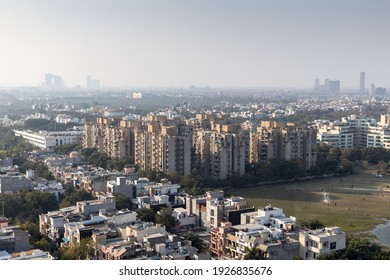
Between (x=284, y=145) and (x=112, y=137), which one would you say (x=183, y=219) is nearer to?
(x=284, y=145)

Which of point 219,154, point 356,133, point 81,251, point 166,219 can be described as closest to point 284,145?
point 219,154

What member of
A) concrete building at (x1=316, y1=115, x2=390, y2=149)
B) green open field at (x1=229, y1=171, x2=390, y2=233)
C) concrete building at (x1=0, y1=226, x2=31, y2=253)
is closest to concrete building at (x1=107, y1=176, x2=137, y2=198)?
green open field at (x1=229, y1=171, x2=390, y2=233)

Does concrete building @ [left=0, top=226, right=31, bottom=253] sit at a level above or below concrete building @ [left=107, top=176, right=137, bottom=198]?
above

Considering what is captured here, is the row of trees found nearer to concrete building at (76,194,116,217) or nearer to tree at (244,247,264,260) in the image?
tree at (244,247,264,260)

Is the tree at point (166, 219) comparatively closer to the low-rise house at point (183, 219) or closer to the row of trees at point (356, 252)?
the low-rise house at point (183, 219)

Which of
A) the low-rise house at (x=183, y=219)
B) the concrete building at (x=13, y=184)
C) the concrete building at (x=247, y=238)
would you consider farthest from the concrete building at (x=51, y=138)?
the concrete building at (x=247, y=238)

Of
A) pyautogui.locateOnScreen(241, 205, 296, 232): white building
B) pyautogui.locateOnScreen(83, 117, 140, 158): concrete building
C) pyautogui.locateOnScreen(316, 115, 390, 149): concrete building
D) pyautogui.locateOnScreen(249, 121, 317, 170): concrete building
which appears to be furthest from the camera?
pyautogui.locateOnScreen(316, 115, 390, 149): concrete building

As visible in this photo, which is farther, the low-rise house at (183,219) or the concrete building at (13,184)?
the concrete building at (13,184)
